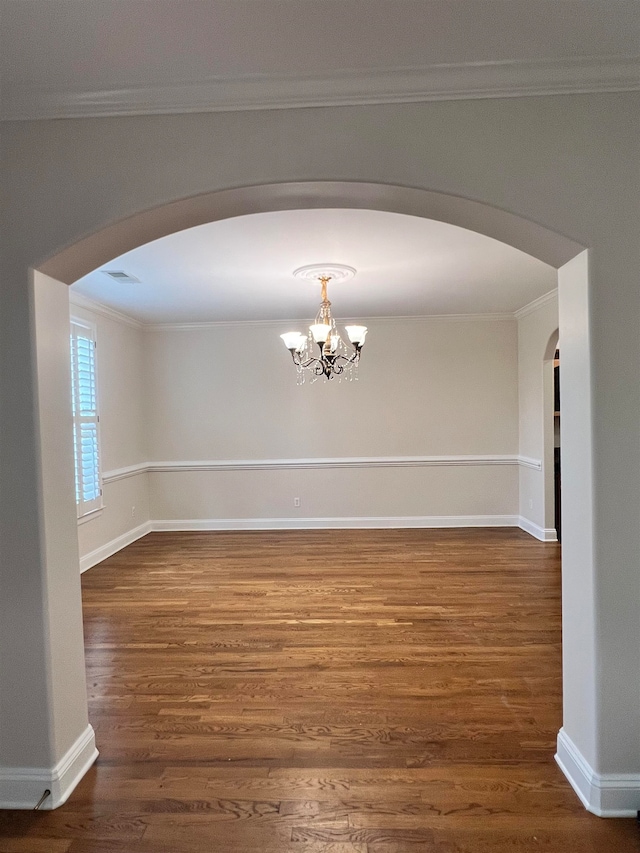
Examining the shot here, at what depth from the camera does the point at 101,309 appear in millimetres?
5039

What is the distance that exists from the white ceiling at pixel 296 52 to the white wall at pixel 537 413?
11.8 feet

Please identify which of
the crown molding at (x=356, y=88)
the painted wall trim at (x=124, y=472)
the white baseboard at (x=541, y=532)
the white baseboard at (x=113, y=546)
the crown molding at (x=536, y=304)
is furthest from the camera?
the white baseboard at (x=541, y=532)

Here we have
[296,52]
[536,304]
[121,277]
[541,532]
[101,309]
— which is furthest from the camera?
[541,532]

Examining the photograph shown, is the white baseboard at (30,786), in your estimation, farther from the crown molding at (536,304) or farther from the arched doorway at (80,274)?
the crown molding at (536,304)

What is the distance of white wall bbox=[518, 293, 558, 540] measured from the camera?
5238 mm

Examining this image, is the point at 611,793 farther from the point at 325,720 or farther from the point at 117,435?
the point at 117,435

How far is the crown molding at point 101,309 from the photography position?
14.9ft

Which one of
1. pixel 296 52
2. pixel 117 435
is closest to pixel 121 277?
pixel 117 435

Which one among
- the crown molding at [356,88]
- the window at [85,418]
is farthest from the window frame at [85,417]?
the crown molding at [356,88]

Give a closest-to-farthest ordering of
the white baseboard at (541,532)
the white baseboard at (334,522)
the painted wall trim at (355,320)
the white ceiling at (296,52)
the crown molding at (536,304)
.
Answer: the white ceiling at (296,52), the crown molding at (536,304), the white baseboard at (541,532), the painted wall trim at (355,320), the white baseboard at (334,522)

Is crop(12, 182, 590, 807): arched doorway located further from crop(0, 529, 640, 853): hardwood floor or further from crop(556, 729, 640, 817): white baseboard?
crop(556, 729, 640, 817): white baseboard

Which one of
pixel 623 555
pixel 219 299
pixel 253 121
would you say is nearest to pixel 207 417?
pixel 219 299

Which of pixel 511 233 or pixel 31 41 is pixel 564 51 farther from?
pixel 31 41

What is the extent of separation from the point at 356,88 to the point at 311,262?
201 cm
